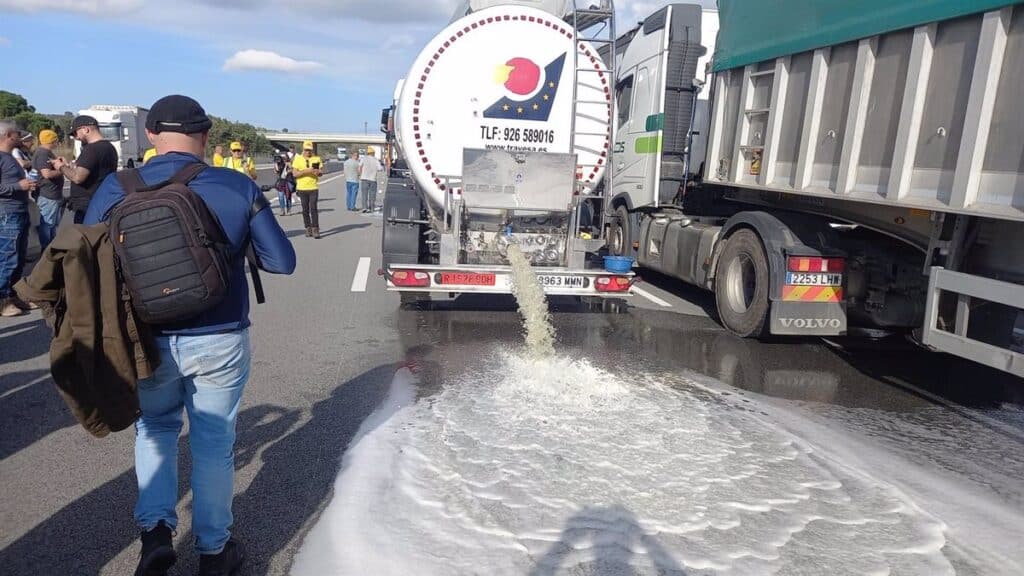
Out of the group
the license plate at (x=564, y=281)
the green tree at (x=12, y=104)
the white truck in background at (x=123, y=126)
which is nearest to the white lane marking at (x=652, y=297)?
the license plate at (x=564, y=281)

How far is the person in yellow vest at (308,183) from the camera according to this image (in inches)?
557

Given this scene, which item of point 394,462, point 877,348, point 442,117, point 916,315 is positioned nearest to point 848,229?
point 916,315

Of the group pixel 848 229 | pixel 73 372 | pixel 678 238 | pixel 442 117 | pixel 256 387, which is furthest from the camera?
pixel 678 238

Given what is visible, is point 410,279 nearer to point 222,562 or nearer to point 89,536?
point 89,536

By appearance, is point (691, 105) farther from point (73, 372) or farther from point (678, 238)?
point (73, 372)

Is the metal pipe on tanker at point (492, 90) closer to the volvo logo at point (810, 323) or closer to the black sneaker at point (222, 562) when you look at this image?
the volvo logo at point (810, 323)

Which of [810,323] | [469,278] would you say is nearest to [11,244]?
[469,278]

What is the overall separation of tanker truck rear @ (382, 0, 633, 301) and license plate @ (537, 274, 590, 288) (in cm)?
1

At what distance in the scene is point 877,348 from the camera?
7219mm

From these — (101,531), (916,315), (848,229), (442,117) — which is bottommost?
(101,531)

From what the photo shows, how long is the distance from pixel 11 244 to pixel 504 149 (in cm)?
486

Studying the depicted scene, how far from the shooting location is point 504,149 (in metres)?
6.95

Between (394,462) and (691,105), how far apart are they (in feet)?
21.9

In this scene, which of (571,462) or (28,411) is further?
(28,411)
